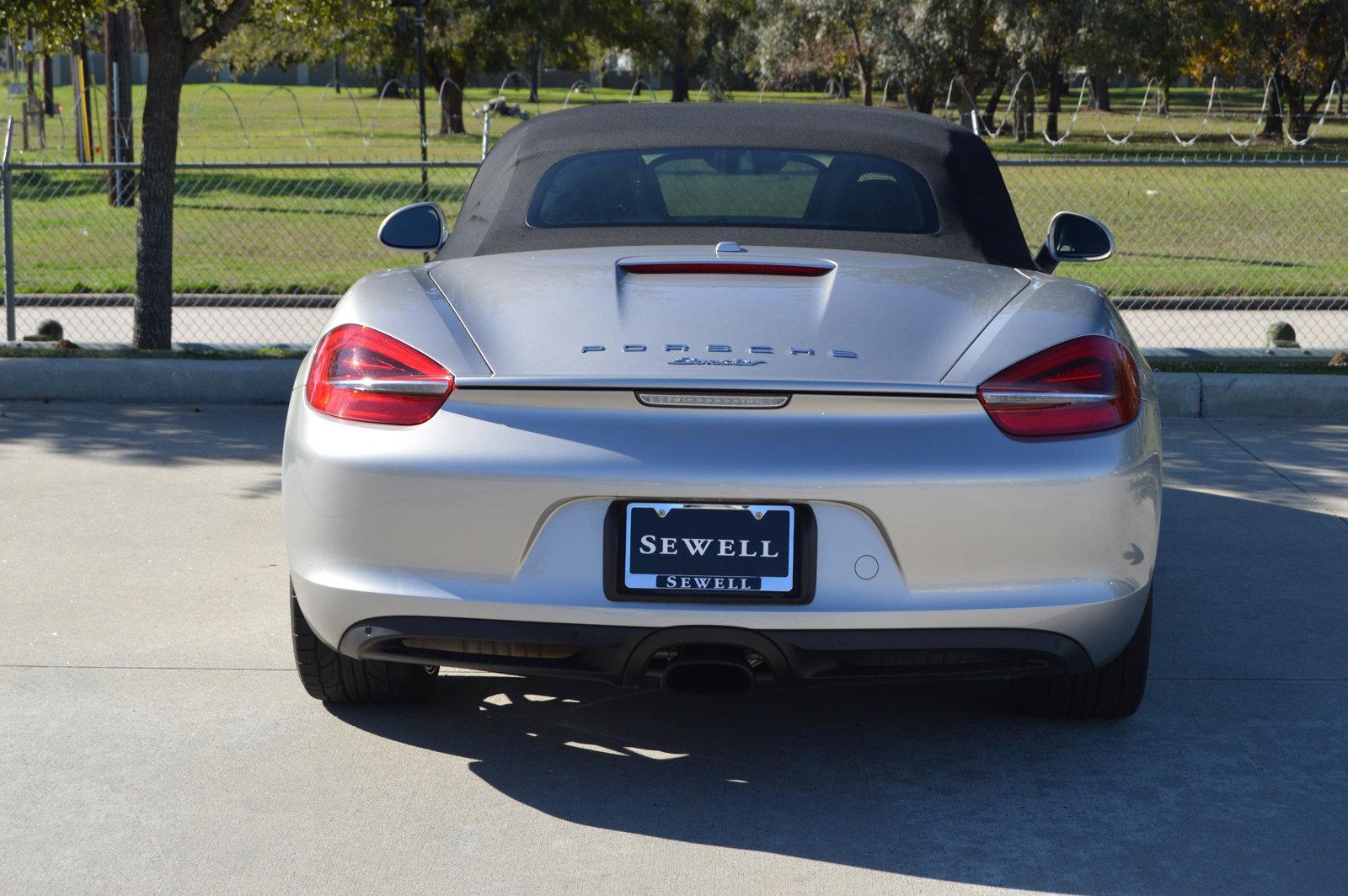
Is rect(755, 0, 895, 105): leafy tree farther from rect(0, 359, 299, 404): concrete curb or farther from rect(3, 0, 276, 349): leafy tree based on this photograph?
rect(0, 359, 299, 404): concrete curb

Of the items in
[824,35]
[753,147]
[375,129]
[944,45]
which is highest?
[824,35]

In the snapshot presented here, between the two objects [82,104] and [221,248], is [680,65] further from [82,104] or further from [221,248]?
[221,248]

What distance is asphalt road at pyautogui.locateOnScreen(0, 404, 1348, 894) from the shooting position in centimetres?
317

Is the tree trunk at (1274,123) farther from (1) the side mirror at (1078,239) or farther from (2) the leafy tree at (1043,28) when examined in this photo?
(1) the side mirror at (1078,239)

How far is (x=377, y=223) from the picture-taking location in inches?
639

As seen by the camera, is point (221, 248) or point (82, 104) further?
point (82, 104)

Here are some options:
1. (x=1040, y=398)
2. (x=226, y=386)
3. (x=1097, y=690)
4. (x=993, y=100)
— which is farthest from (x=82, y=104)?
(x=993, y=100)

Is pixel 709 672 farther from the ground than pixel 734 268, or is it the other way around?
pixel 734 268

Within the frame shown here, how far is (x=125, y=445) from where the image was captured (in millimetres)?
7160

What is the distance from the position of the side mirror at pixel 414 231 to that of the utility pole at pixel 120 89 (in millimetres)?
14960

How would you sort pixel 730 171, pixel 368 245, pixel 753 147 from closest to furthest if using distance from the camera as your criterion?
pixel 753 147 < pixel 730 171 < pixel 368 245

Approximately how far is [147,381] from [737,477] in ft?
19.1

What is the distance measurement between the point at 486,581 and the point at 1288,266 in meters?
12.3

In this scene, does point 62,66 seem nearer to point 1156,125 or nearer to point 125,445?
point 1156,125
